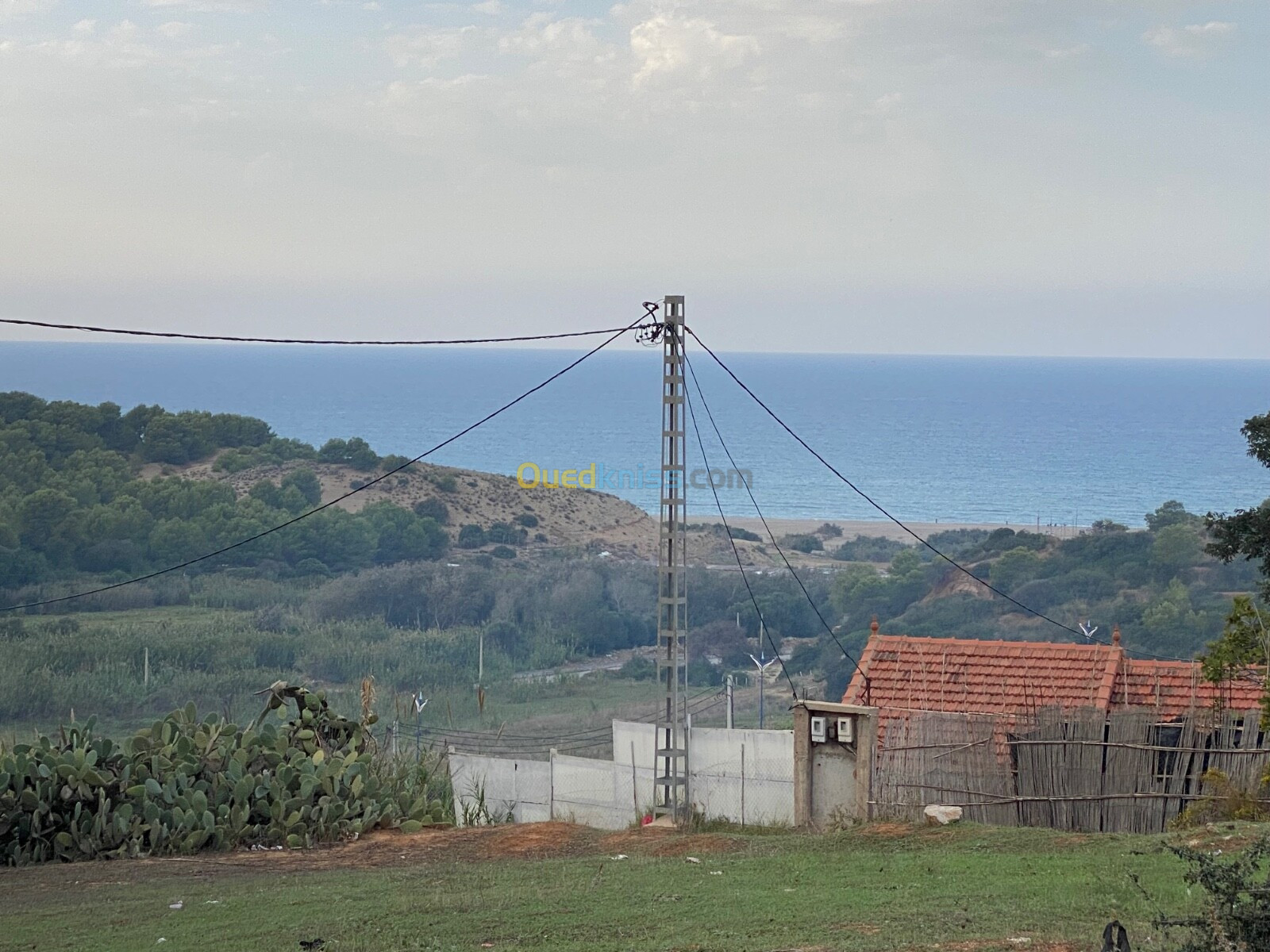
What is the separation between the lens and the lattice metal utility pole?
1491 centimetres

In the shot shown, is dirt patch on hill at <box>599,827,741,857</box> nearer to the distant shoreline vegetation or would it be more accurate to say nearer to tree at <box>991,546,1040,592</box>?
tree at <box>991,546,1040,592</box>

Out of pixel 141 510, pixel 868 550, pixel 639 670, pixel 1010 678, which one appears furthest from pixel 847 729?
pixel 868 550

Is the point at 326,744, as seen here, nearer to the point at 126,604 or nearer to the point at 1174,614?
the point at 1174,614

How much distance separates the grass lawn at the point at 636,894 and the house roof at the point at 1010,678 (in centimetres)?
535

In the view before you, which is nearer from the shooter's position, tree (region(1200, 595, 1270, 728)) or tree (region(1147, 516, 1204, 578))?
tree (region(1200, 595, 1270, 728))

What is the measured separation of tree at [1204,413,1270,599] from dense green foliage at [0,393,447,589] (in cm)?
5115

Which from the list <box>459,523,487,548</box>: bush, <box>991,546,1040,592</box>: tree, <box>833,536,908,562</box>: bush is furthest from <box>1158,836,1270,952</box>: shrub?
<box>833,536,908,562</box>: bush

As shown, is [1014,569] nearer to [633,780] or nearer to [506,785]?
[506,785]

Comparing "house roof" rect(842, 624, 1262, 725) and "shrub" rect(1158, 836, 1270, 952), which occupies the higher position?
"shrub" rect(1158, 836, 1270, 952)

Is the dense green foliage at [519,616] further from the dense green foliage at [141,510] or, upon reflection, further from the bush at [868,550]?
the bush at [868,550]

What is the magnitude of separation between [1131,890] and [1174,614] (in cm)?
4013

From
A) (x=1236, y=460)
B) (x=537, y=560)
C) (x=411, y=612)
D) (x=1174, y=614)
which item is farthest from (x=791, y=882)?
(x=1236, y=460)

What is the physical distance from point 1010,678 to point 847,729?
15.9ft

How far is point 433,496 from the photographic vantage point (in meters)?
72.4
